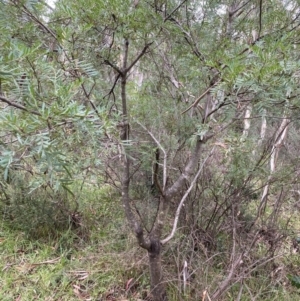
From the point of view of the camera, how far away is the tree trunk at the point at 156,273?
1.47 metres

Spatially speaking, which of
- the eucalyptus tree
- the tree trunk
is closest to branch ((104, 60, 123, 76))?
the eucalyptus tree

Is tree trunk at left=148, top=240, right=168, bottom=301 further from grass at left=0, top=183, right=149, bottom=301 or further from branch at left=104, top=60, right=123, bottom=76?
branch at left=104, top=60, right=123, bottom=76

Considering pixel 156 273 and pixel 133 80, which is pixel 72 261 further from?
pixel 133 80

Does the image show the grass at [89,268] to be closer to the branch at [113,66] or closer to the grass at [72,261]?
the grass at [72,261]

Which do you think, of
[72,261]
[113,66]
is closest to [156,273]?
[72,261]

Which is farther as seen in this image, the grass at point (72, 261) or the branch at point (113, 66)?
the grass at point (72, 261)

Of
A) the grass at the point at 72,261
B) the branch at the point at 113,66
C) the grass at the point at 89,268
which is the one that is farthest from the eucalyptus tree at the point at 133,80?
the grass at the point at 72,261

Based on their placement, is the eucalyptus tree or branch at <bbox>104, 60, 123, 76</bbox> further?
branch at <bbox>104, 60, 123, 76</bbox>

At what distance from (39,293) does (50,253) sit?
0.34m

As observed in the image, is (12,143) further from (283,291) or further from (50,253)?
(283,291)

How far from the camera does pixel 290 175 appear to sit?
6.29 ft

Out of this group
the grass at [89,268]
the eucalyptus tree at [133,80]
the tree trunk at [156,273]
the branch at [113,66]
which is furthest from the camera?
the grass at [89,268]

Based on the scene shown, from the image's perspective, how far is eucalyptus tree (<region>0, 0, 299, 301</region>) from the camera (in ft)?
1.98

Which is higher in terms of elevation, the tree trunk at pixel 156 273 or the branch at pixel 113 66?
the branch at pixel 113 66
